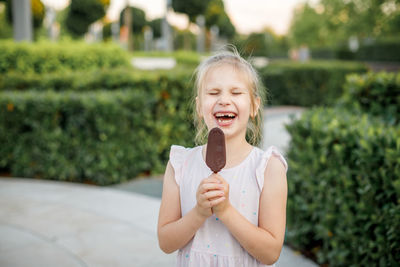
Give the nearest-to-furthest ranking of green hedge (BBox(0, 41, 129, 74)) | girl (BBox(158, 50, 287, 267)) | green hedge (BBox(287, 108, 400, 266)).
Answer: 1. girl (BBox(158, 50, 287, 267))
2. green hedge (BBox(287, 108, 400, 266))
3. green hedge (BBox(0, 41, 129, 74))

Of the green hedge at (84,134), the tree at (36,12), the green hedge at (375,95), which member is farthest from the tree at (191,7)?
the green hedge at (375,95)

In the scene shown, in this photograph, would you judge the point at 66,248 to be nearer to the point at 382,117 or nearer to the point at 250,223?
the point at 250,223

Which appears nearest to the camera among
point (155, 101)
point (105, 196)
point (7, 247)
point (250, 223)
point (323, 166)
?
point (250, 223)

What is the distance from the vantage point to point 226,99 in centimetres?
154

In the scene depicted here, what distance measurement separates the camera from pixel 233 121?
1565 millimetres

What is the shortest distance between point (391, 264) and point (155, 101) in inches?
174

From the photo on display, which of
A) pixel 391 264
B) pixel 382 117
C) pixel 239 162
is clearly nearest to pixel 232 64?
pixel 239 162

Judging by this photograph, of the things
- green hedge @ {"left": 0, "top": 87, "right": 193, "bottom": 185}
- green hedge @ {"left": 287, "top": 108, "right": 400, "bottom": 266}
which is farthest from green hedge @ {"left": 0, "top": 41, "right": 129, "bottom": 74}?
green hedge @ {"left": 287, "top": 108, "right": 400, "bottom": 266}

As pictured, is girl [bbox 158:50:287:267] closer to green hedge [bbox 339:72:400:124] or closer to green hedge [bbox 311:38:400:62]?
green hedge [bbox 339:72:400:124]

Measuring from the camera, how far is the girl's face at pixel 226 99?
1.55 meters

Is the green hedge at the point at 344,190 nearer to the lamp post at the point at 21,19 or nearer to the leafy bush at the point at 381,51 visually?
the lamp post at the point at 21,19

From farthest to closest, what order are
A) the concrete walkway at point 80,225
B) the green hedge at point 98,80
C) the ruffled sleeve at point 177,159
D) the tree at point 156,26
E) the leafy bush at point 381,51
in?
the tree at point 156,26
the leafy bush at point 381,51
the green hedge at point 98,80
the concrete walkway at point 80,225
the ruffled sleeve at point 177,159

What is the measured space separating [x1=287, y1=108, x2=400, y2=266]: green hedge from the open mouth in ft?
5.13

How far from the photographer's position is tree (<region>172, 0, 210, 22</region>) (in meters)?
32.7
